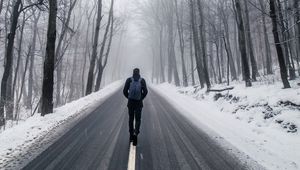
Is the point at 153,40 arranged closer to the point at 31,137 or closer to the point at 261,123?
the point at 261,123

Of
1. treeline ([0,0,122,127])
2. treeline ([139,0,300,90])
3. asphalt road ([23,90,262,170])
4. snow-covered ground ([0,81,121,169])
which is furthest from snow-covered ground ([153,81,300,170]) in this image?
treeline ([0,0,122,127])

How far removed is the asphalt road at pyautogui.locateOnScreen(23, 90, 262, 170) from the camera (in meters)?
5.74

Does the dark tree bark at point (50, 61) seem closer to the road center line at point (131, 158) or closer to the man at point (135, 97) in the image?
the man at point (135, 97)

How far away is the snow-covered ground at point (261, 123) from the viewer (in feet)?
21.1

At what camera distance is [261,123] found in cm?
915

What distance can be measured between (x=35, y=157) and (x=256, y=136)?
20.1ft

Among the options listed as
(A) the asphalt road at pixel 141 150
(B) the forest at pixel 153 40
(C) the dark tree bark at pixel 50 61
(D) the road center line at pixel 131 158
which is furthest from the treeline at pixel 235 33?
(C) the dark tree bark at pixel 50 61

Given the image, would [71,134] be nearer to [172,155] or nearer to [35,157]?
[35,157]

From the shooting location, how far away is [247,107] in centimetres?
1085

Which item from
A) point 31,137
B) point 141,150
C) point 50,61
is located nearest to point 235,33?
point 50,61

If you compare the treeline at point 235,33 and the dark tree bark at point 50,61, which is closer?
the dark tree bark at point 50,61

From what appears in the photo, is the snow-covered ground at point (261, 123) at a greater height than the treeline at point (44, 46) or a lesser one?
lesser

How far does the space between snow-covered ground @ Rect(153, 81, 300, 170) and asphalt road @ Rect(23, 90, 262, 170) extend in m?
0.72

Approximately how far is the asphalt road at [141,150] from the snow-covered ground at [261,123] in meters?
0.72
